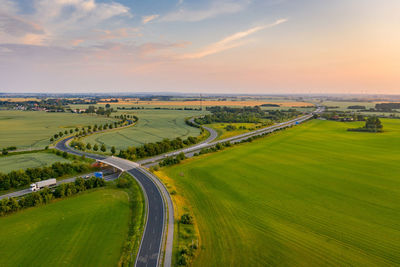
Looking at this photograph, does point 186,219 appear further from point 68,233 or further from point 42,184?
point 42,184

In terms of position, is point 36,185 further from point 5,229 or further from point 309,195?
point 309,195

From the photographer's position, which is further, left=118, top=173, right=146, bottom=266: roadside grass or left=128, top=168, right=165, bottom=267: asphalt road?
left=118, top=173, right=146, bottom=266: roadside grass

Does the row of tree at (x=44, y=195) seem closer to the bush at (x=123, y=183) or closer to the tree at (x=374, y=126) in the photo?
the bush at (x=123, y=183)

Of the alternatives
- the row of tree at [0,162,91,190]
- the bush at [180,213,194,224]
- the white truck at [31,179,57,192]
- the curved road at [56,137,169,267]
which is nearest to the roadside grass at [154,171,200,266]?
the bush at [180,213,194,224]

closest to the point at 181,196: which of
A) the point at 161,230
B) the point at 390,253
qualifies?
the point at 161,230

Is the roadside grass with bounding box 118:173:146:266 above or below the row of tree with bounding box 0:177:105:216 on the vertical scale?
below

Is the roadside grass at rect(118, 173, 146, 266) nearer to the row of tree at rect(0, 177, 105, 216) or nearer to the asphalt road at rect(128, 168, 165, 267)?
the asphalt road at rect(128, 168, 165, 267)
